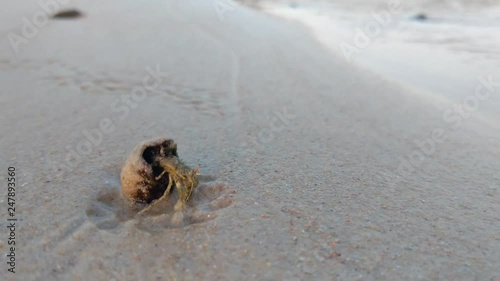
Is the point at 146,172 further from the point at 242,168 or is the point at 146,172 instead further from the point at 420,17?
the point at 420,17

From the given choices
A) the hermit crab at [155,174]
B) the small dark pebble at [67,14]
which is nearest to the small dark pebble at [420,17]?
the small dark pebble at [67,14]

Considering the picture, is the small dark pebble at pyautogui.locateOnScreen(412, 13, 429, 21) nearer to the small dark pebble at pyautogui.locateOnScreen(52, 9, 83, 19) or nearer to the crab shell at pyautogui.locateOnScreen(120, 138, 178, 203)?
the small dark pebble at pyautogui.locateOnScreen(52, 9, 83, 19)

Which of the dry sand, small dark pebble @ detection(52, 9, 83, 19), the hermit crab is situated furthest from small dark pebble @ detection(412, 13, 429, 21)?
the hermit crab

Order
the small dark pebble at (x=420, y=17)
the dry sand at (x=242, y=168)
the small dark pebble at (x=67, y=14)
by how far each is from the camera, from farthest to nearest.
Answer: the small dark pebble at (x=420, y=17) < the small dark pebble at (x=67, y=14) < the dry sand at (x=242, y=168)

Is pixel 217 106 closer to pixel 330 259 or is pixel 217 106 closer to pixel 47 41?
pixel 330 259

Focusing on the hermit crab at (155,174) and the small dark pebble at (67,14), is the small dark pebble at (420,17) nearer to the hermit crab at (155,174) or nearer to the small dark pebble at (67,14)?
the small dark pebble at (67,14)

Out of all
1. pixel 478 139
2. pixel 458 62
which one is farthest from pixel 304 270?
pixel 458 62

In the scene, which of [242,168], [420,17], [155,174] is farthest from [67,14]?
[420,17]
